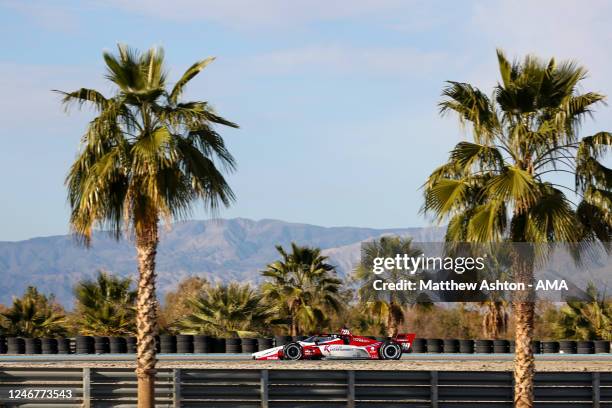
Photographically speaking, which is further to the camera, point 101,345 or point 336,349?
point 101,345

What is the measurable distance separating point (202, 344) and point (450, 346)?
13684 millimetres

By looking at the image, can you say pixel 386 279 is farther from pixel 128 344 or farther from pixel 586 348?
pixel 128 344

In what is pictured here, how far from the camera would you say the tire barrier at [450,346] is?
5356cm

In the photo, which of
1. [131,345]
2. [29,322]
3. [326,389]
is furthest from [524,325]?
[29,322]

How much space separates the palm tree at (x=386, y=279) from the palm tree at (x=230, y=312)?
714 cm

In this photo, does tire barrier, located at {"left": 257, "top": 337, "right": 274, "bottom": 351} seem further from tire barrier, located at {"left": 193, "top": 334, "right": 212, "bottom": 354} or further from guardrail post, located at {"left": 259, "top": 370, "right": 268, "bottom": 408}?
guardrail post, located at {"left": 259, "top": 370, "right": 268, "bottom": 408}

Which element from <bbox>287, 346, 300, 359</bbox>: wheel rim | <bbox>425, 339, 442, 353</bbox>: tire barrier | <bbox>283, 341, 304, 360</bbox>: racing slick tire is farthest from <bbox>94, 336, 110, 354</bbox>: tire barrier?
<bbox>425, 339, 442, 353</bbox>: tire barrier

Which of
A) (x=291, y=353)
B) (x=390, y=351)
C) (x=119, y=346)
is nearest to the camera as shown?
(x=291, y=353)

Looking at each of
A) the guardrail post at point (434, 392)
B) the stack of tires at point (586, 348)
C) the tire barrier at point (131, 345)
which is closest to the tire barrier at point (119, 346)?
the tire barrier at point (131, 345)

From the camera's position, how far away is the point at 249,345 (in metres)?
49.1

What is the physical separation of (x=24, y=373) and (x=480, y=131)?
1183 centimetres

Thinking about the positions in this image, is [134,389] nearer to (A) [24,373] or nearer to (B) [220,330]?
(A) [24,373]

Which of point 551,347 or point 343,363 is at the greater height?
point 551,347

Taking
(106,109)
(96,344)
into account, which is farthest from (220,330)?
(106,109)
